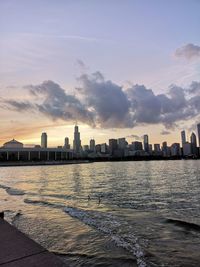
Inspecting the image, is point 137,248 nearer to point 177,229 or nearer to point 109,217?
point 177,229

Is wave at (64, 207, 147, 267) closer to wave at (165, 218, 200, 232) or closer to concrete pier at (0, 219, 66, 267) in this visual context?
wave at (165, 218, 200, 232)

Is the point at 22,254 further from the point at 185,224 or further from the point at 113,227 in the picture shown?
the point at 185,224

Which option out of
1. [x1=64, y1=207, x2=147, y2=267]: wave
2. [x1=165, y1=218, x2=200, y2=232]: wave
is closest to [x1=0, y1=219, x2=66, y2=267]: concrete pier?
[x1=64, y1=207, x2=147, y2=267]: wave

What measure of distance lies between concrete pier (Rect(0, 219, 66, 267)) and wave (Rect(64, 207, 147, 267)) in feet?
13.3

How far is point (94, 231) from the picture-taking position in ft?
46.6

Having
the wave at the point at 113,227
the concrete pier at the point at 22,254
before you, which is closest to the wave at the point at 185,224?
the wave at the point at 113,227

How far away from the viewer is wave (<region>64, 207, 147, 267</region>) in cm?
1084

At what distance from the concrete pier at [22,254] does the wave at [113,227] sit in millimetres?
4057

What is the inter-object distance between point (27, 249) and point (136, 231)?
8.36 metres

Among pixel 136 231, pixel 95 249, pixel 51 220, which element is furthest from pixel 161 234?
pixel 51 220

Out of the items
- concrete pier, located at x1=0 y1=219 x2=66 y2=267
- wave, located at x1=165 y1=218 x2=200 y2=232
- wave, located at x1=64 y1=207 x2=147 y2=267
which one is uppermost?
concrete pier, located at x1=0 y1=219 x2=66 y2=267

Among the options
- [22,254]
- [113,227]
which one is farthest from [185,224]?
[22,254]

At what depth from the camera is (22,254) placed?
249 inches

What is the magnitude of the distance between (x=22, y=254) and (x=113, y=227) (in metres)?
9.31
